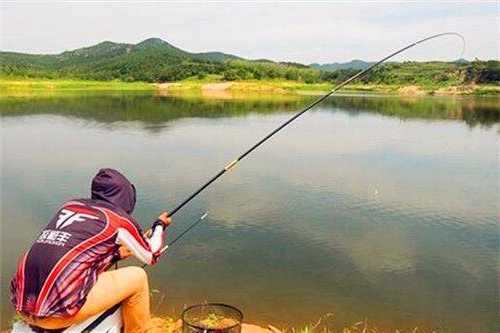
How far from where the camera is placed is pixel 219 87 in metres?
90.9

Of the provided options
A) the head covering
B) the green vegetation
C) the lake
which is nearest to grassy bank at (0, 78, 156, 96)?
the green vegetation

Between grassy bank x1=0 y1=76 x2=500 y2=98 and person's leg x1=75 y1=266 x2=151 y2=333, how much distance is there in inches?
2690

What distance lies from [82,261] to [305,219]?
825 cm

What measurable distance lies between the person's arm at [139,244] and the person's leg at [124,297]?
11cm

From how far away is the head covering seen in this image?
11.3 feet

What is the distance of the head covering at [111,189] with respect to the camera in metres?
3.45

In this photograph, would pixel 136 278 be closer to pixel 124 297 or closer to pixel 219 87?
pixel 124 297

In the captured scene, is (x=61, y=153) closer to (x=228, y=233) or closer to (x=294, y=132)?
(x=228, y=233)

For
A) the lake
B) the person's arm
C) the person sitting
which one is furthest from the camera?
the lake

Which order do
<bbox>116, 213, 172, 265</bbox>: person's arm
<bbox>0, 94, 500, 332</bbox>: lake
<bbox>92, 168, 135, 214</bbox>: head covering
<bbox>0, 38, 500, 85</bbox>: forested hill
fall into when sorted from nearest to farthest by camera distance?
1. <bbox>116, 213, 172, 265</bbox>: person's arm
2. <bbox>92, 168, 135, 214</bbox>: head covering
3. <bbox>0, 94, 500, 332</bbox>: lake
4. <bbox>0, 38, 500, 85</bbox>: forested hill

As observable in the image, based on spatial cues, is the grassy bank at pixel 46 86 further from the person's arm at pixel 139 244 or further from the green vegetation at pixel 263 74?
the person's arm at pixel 139 244

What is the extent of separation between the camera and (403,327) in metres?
7.12

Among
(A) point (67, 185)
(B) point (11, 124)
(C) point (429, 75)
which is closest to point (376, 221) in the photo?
(A) point (67, 185)

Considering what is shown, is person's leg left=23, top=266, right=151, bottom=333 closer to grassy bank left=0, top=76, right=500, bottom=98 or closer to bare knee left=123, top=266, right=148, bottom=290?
bare knee left=123, top=266, right=148, bottom=290
